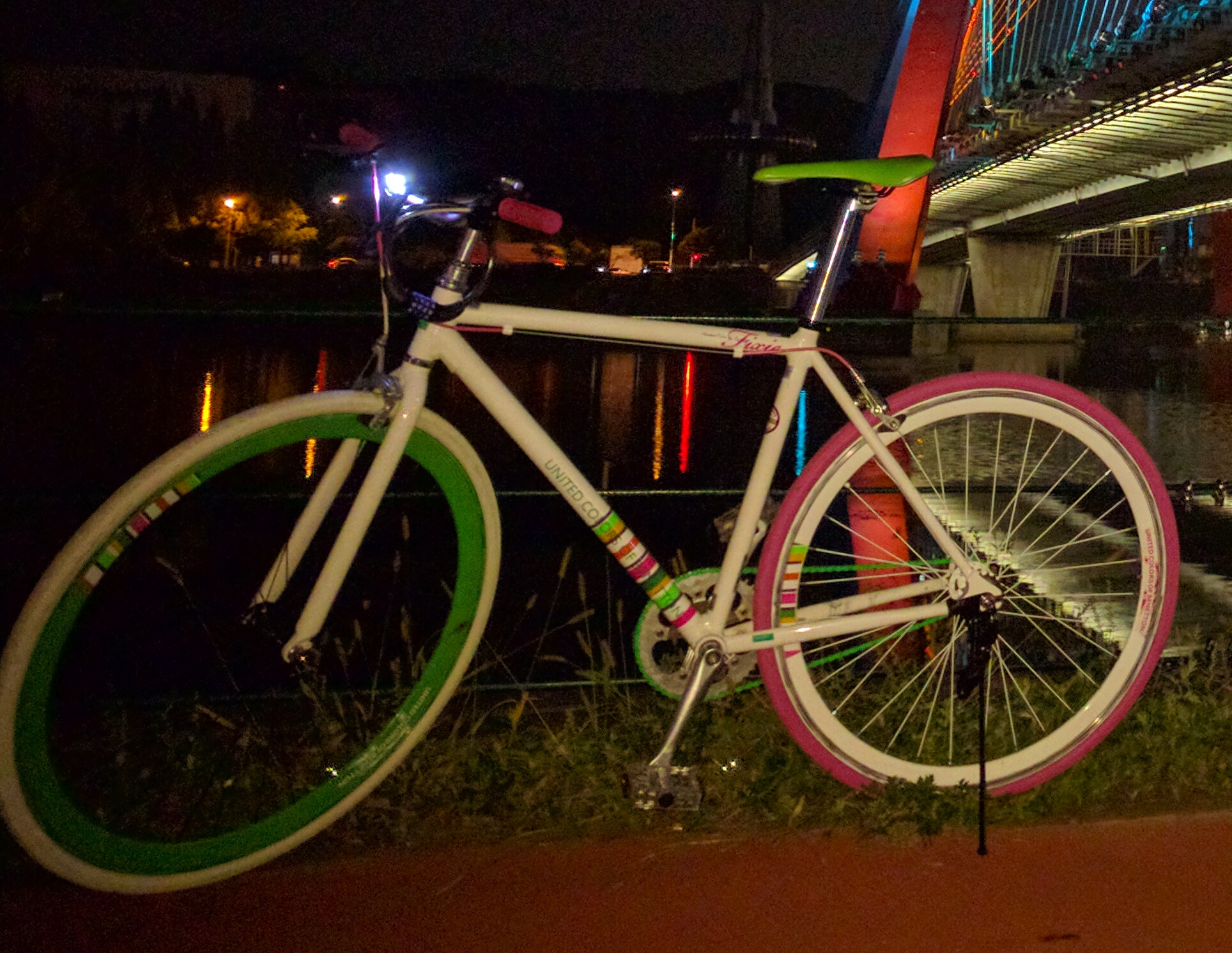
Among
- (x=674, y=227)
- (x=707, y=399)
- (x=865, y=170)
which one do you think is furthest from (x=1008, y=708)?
(x=674, y=227)

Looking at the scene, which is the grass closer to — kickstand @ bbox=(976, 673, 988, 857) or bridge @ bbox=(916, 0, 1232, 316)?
kickstand @ bbox=(976, 673, 988, 857)

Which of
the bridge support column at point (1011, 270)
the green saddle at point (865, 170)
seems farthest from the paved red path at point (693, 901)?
the bridge support column at point (1011, 270)

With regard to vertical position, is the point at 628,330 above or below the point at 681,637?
above

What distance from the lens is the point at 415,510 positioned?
7.52m

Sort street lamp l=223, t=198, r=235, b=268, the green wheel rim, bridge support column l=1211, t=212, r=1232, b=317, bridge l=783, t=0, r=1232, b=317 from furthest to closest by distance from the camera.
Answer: street lamp l=223, t=198, r=235, b=268
bridge support column l=1211, t=212, r=1232, b=317
bridge l=783, t=0, r=1232, b=317
the green wheel rim

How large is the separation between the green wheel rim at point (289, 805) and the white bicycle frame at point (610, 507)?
0.46ft

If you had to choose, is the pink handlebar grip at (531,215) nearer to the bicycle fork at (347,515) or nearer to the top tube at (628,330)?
the top tube at (628,330)

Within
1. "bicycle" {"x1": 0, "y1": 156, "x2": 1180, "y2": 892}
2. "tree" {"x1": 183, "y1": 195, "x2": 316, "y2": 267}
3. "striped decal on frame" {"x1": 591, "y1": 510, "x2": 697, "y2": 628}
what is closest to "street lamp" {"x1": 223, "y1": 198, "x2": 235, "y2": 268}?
"tree" {"x1": 183, "y1": 195, "x2": 316, "y2": 267}

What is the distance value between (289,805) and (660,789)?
75cm

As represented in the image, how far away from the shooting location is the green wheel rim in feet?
6.13

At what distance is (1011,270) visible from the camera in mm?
37750

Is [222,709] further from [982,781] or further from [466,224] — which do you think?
[982,781]

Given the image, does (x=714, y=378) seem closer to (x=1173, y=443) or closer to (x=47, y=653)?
(x=1173, y=443)

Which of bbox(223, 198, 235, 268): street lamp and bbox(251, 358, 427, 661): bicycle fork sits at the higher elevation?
bbox(223, 198, 235, 268): street lamp
